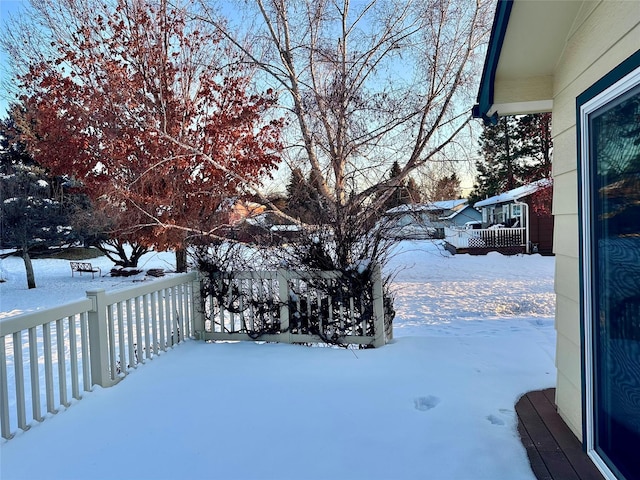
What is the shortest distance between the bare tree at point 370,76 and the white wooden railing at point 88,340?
2908mm

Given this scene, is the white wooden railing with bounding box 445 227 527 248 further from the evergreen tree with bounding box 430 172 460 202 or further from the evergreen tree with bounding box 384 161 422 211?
the evergreen tree with bounding box 384 161 422 211

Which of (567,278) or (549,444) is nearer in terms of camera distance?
(549,444)

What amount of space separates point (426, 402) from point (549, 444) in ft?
2.62

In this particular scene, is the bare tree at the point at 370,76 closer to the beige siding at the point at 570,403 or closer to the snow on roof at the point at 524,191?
the beige siding at the point at 570,403

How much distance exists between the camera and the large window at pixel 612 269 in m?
1.64

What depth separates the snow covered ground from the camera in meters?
2.13

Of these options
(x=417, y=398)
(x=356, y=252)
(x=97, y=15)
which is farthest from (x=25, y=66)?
(x=417, y=398)

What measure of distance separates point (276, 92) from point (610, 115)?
6.13 m

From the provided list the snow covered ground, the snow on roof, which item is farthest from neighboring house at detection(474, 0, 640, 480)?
the snow on roof

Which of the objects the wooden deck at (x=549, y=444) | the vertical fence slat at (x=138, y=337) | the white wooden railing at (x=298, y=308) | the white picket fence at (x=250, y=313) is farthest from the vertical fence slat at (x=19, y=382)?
the wooden deck at (x=549, y=444)

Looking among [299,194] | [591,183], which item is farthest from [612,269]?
[299,194]

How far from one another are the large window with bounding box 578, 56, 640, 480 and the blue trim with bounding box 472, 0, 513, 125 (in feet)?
2.13

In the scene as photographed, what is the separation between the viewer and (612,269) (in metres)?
1.83

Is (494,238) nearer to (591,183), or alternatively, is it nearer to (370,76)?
(370,76)
